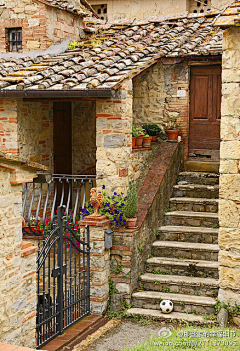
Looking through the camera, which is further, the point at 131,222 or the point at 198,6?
the point at 198,6

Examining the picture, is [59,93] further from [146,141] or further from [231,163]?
[231,163]

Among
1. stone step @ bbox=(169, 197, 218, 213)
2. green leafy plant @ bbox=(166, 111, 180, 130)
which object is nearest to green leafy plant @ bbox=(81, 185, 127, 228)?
stone step @ bbox=(169, 197, 218, 213)

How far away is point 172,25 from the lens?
1096cm

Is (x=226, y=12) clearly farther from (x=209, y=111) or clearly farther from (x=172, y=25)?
(x=172, y=25)

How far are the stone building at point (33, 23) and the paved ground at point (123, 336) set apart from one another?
625 cm

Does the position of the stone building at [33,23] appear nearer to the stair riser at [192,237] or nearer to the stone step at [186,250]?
the stair riser at [192,237]

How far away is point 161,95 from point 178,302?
4778 millimetres

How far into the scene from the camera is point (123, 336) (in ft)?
21.8

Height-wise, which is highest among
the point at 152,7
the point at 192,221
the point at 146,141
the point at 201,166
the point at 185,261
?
the point at 152,7

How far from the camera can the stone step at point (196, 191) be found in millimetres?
9180

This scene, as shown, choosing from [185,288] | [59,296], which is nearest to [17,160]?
[59,296]

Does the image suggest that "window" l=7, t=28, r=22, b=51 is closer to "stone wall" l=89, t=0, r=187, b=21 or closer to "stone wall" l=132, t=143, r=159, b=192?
"stone wall" l=132, t=143, r=159, b=192

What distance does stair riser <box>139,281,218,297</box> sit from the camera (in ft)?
24.1

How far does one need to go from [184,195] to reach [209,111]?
202cm
